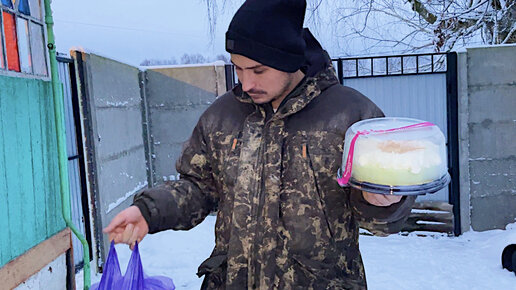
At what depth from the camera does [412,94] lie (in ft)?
20.9

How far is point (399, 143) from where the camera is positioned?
1.38 metres

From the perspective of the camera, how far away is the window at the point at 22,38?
2.52 meters

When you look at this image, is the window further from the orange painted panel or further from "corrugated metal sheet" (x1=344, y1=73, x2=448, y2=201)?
"corrugated metal sheet" (x1=344, y1=73, x2=448, y2=201)

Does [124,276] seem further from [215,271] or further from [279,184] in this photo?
[279,184]

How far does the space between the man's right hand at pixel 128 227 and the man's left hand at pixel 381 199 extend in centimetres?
78

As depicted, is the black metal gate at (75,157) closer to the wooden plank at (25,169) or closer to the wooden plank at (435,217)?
the wooden plank at (25,169)

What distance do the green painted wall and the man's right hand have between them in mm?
1163

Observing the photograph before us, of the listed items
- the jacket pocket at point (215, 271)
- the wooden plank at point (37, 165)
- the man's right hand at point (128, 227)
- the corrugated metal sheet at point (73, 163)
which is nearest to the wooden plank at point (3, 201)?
the wooden plank at point (37, 165)

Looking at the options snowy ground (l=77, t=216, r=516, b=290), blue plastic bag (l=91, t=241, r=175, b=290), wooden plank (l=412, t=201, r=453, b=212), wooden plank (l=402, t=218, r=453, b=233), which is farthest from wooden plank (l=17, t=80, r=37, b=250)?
wooden plank (l=412, t=201, r=453, b=212)

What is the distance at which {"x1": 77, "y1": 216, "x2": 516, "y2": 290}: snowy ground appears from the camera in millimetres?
4645

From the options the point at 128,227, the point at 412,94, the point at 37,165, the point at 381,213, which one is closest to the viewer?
the point at 381,213

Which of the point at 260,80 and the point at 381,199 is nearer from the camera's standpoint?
the point at 381,199

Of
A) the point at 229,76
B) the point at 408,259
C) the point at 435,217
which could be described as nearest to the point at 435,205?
the point at 435,217

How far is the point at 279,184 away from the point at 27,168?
181cm
